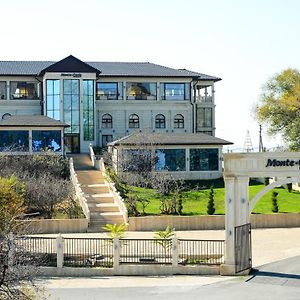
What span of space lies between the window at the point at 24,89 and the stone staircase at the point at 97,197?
1152 centimetres

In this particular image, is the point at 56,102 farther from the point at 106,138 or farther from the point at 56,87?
the point at 106,138

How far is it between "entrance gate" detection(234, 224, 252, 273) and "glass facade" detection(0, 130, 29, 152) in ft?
92.4

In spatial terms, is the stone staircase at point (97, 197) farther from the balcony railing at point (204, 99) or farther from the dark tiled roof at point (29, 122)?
the balcony railing at point (204, 99)

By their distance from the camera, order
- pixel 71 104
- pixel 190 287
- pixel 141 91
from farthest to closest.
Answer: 1. pixel 141 91
2. pixel 71 104
3. pixel 190 287

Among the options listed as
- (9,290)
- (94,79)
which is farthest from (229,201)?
(94,79)

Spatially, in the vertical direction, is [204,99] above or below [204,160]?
above

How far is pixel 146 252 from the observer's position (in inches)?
1177

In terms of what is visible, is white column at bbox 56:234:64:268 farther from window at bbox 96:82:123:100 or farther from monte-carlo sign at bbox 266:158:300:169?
window at bbox 96:82:123:100

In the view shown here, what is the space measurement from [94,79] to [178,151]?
39.7 ft

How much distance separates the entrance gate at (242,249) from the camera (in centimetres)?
2702

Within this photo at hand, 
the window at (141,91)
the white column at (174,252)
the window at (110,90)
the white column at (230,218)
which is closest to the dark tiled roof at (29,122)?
the window at (110,90)

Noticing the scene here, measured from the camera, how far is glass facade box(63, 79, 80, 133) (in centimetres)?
6141

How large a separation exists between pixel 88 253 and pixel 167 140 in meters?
26.2

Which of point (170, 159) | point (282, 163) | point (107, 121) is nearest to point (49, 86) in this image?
point (107, 121)
